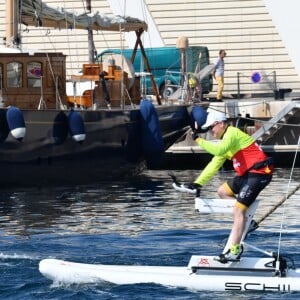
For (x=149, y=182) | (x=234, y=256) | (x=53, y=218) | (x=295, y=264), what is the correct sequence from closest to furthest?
(x=234, y=256)
(x=295, y=264)
(x=53, y=218)
(x=149, y=182)

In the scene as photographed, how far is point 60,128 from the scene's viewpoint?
25.1 metres

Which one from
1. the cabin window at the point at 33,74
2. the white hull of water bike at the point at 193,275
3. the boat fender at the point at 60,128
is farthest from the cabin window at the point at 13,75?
the white hull of water bike at the point at 193,275

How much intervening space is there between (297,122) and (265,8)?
14.9m

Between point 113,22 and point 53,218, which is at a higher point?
point 113,22

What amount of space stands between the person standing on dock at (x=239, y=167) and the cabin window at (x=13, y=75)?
40.2ft

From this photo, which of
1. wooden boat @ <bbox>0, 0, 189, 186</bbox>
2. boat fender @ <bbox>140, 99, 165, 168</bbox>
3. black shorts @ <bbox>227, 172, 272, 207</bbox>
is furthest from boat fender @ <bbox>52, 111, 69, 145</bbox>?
black shorts @ <bbox>227, 172, 272, 207</bbox>

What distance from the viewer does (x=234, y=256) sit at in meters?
13.9

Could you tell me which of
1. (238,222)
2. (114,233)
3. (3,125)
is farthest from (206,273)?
(3,125)

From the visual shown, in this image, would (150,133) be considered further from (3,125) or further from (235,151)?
(235,151)

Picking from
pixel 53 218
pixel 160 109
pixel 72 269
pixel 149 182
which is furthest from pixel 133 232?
pixel 160 109

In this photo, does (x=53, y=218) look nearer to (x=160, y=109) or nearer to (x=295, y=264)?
(x=295, y=264)

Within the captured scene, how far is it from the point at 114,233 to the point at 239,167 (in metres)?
4.32

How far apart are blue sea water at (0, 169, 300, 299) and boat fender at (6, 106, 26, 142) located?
1.21m

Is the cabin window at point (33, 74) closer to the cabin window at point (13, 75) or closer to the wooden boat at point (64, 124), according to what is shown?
the wooden boat at point (64, 124)
